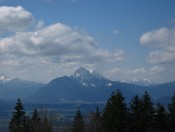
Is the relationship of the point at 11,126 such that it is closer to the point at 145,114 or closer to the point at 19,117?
the point at 19,117

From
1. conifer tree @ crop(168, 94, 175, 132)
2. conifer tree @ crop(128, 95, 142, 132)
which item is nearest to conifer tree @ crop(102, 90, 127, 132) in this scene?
conifer tree @ crop(128, 95, 142, 132)

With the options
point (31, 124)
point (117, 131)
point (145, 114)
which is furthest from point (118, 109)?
point (31, 124)

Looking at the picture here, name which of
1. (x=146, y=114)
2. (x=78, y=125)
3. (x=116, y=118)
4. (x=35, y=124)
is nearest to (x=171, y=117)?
(x=146, y=114)

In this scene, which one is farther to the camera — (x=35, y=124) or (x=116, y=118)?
(x=35, y=124)

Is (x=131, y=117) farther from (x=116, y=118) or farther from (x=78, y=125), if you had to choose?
(x=78, y=125)

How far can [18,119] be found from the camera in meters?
86.8

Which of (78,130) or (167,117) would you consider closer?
(167,117)

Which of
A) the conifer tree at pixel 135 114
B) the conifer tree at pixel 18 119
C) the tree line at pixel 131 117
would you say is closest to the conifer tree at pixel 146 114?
the tree line at pixel 131 117

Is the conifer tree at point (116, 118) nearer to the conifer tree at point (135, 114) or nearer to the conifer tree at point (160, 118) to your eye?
the conifer tree at point (135, 114)

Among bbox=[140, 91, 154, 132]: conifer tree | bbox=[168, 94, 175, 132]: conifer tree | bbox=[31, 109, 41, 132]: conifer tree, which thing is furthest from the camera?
bbox=[31, 109, 41, 132]: conifer tree

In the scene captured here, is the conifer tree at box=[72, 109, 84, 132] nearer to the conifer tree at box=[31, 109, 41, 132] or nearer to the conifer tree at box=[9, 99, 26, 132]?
the conifer tree at box=[31, 109, 41, 132]

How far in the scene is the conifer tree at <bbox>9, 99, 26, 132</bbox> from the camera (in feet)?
282

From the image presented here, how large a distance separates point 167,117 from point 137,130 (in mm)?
11160

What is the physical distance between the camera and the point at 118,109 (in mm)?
66062
